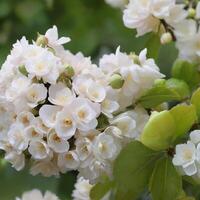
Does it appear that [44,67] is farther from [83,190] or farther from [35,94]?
[83,190]

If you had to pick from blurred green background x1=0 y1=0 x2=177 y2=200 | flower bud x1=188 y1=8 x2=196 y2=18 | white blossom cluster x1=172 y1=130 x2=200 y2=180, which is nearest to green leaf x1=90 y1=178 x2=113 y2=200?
white blossom cluster x1=172 y1=130 x2=200 y2=180

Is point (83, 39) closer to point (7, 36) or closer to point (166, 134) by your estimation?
point (7, 36)

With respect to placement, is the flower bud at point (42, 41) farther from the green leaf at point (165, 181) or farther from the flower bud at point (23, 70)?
the green leaf at point (165, 181)

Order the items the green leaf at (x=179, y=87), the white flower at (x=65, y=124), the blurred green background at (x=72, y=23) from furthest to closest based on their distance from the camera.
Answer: the blurred green background at (x=72, y=23)
the green leaf at (x=179, y=87)
the white flower at (x=65, y=124)

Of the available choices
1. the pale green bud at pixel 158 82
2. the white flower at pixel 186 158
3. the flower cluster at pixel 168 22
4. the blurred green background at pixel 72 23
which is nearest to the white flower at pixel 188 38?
the flower cluster at pixel 168 22

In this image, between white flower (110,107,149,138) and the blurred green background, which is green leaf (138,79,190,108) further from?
the blurred green background

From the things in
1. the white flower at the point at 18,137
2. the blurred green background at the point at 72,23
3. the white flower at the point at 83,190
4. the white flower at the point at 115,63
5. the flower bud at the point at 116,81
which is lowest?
the white flower at the point at 83,190

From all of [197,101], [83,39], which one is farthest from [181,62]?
[83,39]

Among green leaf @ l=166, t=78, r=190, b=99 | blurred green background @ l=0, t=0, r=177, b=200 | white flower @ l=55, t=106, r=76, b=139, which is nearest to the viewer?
white flower @ l=55, t=106, r=76, b=139
